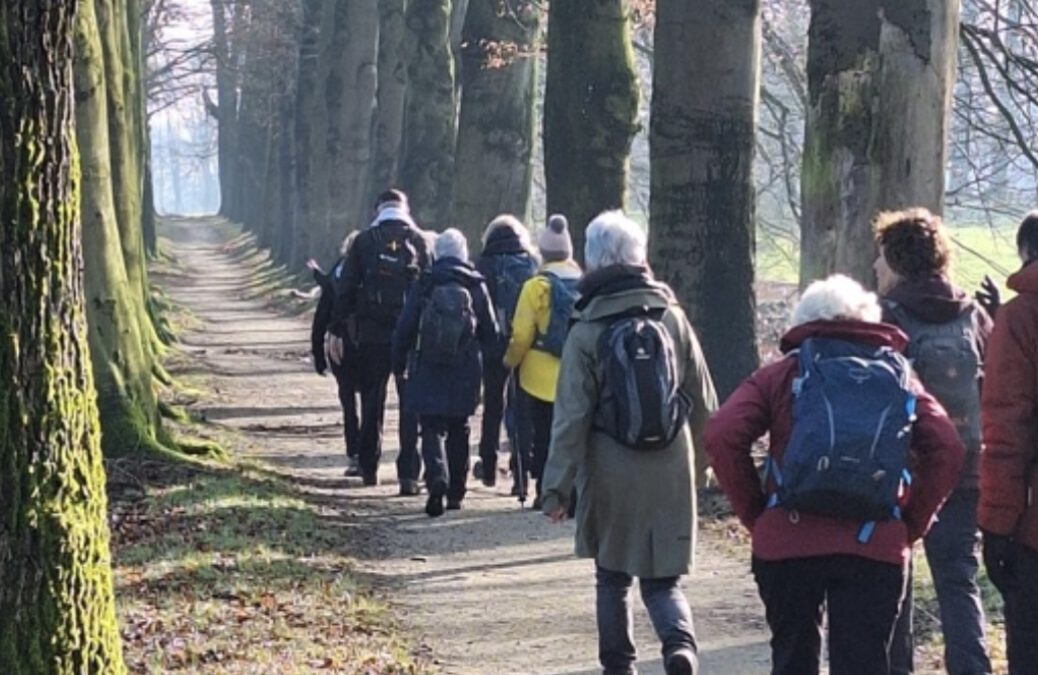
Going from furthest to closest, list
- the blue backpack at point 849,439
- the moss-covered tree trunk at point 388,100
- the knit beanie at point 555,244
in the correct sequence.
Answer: the moss-covered tree trunk at point 388,100
the knit beanie at point 555,244
the blue backpack at point 849,439

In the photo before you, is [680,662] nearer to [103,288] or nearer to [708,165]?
[708,165]

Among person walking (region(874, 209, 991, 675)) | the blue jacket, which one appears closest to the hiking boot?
person walking (region(874, 209, 991, 675))

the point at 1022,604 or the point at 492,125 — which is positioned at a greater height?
the point at 492,125

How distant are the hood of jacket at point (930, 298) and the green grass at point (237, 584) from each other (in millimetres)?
2932

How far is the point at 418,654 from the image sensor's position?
918 centimetres

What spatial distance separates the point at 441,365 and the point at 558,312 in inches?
44.6

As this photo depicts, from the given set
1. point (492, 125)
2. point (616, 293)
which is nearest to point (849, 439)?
point (616, 293)

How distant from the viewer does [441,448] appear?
1305cm

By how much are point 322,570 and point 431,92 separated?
667 inches

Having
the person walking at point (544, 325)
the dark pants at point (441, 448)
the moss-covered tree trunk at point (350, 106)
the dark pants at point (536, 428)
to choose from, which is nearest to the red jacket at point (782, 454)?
the dark pants at point (536, 428)

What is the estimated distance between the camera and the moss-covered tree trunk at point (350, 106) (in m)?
34.1

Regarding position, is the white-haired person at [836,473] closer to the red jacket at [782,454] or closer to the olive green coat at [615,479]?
the red jacket at [782,454]

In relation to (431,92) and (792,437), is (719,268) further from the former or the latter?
(431,92)

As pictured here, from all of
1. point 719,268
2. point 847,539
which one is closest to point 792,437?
point 847,539
